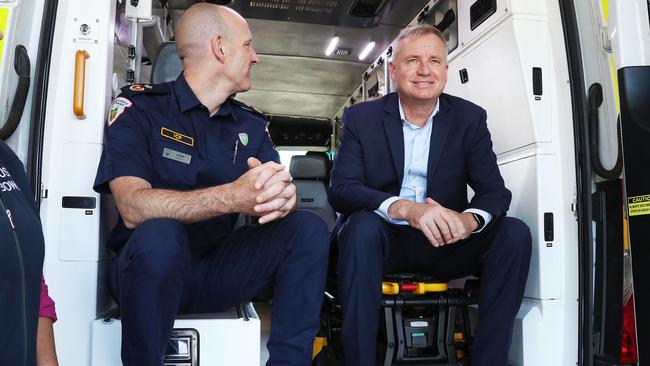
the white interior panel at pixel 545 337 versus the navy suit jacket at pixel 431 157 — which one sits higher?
the navy suit jacket at pixel 431 157

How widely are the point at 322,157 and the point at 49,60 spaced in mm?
2753

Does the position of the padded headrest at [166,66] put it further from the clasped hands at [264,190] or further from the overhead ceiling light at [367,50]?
the overhead ceiling light at [367,50]

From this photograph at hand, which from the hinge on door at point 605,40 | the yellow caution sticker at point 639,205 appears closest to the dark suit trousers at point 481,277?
the yellow caution sticker at point 639,205

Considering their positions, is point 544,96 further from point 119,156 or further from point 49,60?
point 49,60

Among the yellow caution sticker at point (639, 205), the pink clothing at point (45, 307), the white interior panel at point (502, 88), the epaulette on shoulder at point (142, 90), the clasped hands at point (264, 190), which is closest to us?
the pink clothing at point (45, 307)

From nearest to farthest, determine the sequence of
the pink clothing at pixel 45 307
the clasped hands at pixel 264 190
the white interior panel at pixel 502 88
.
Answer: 1. the pink clothing at pixel 45 307
2. the clasped hands at pixel 264 190
3. the white interior panel at pixel 502 88

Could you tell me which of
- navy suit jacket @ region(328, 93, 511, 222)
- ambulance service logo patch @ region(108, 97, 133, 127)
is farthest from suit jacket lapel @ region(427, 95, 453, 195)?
ambulance service logo patch @ region(108, 97, 133, 127)

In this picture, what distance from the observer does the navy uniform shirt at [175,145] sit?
2.07 meters

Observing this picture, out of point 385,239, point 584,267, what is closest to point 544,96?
point 584,267

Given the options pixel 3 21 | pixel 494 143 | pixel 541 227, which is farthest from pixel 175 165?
pixel 494 143

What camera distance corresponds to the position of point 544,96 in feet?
8.45

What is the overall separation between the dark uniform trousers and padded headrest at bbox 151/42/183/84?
104cm

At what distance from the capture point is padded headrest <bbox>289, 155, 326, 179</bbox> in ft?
15.6

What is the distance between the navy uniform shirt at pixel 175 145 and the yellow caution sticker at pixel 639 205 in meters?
1.41
